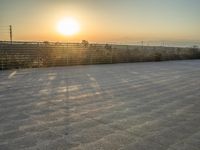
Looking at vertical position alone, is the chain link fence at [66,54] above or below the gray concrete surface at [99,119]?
above

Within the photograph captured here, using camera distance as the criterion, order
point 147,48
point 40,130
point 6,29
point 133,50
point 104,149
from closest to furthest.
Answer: point 104,149
point 40,130
point 6,29
point 133,50
point 147,48

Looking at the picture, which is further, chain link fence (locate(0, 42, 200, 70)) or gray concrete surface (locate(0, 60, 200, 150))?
chain link fence (locate(0, 42, 200, 70))

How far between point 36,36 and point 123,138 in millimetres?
11625

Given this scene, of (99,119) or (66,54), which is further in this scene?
(66,54)

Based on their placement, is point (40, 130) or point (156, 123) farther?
point (156, 123)

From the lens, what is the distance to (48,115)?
3918mm

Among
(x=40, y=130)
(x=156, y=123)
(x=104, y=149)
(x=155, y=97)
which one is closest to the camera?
(x=104, y=149)

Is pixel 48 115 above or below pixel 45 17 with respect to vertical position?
below

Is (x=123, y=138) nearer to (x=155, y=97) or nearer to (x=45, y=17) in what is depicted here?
(x=155, y=97)

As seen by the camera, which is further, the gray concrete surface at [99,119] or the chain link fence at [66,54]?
the chain link fence at [66,54]

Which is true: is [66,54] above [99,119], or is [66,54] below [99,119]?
above

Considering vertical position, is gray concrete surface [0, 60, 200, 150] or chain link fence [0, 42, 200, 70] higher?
chain link fence [0, 42, 200, 70]

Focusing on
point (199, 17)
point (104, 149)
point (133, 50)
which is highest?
point (199, 17)

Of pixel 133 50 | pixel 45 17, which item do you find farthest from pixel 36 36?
pixel 133 50
